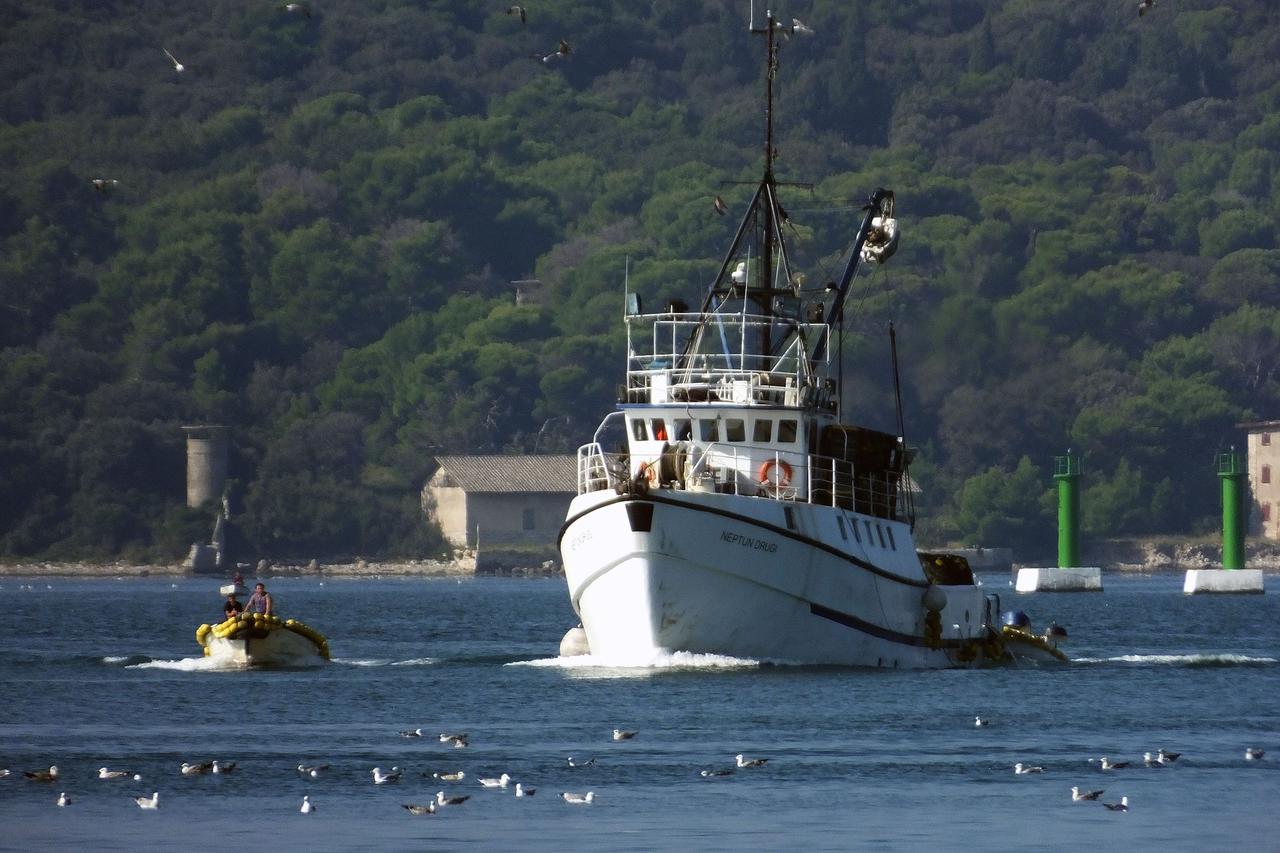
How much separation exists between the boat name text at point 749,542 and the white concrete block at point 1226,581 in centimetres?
8808

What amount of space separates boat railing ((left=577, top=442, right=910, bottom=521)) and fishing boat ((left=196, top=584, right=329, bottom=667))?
27.1 ft

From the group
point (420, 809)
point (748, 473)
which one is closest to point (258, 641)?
point (748, 473)

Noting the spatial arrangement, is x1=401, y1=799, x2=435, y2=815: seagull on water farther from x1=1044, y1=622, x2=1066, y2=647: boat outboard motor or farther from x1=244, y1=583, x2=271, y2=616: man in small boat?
x1=1044, y1=622, x2=1066, y2=647: boat outboard motor

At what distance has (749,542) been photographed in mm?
62250

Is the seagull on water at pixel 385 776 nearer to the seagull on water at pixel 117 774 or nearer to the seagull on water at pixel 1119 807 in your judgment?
the seagull on water at pixel 117 774

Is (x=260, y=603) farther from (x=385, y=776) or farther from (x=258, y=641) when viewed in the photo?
(x=385, y=776)

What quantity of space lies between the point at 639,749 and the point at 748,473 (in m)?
15.5

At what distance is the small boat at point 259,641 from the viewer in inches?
2729

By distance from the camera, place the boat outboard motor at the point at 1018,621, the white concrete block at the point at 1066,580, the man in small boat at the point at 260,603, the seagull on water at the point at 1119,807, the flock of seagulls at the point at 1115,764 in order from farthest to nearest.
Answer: the white concrete block at the point at 1066,580 → the boat outboard motor at the point at 1018,621 → the man in small boat at the point at 260,603 → the flock of seagulls at the point at 1115,764 → the seagull on water at the point at 1119,807

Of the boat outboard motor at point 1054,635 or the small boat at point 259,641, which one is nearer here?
the small boat at point 259,641

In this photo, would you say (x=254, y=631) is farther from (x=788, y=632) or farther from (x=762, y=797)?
(x=762, y=797)

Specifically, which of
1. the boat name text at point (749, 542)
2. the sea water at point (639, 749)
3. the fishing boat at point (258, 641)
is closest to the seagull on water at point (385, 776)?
the sea water at point (639, 749)

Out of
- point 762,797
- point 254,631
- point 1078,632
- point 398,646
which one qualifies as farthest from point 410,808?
point 1078,632

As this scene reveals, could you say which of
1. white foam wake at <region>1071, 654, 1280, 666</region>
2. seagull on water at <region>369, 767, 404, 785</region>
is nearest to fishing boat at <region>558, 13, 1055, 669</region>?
white foam wake at <region>1071, 654, 1280, 666</region>
